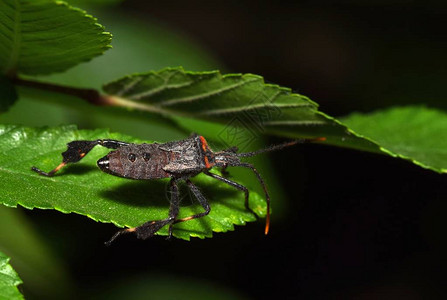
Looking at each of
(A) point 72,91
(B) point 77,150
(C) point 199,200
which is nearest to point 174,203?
(C) point 199,200

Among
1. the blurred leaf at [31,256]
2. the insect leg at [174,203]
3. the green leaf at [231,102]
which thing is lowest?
the blurred leaf at [31,256]

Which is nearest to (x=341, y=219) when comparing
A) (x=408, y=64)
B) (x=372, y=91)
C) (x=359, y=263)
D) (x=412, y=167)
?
(x=359, y=263)

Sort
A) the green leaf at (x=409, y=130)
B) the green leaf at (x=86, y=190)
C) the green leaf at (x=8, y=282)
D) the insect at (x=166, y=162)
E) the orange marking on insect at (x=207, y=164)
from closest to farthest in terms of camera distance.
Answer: the green leaf at (x=8, y=282)
the green leaf at (x=86, y=190)
the insect at (x=166, y=162)
the orange marking on insect at (x=207, y=164)
the green leaf at (x=409, y=130)

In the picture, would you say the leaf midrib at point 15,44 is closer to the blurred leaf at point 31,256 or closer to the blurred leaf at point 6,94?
the blurred leaf at point 6,94

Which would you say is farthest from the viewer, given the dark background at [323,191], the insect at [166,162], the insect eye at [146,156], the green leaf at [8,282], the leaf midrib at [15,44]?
the dark background at [323,191]

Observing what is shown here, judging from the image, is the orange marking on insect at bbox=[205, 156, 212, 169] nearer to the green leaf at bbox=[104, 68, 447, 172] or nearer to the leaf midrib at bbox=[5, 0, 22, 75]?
the green leaf at bbox=[104, 68, 447, 172]

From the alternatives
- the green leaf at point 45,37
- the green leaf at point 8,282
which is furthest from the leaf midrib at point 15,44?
the green leaf at point 8,282

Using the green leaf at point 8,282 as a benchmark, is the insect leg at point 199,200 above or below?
above

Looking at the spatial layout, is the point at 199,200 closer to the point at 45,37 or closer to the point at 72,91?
the point at 72,91
